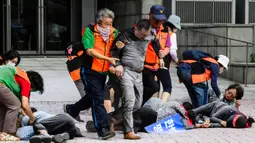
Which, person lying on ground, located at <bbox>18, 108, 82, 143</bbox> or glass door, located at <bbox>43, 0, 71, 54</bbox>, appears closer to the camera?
person lying on ground, located at <bbox>18, 108, 82, 143</bbox>

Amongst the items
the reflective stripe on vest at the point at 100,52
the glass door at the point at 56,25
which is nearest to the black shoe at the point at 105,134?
the reflective stripe on vest at the point at 100,52

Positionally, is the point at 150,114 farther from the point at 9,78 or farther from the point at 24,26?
the point at 24,26

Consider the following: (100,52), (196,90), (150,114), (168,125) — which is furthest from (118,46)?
(196,90)

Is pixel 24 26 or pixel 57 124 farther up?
pixel 24 26

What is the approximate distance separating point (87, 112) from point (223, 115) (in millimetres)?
2694

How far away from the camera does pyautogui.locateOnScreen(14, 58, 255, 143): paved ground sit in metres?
8.88

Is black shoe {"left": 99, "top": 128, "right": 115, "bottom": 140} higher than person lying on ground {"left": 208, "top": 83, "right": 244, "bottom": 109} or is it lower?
lower

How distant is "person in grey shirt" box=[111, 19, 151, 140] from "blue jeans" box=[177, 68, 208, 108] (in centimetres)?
203

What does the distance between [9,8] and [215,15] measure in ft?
24.5

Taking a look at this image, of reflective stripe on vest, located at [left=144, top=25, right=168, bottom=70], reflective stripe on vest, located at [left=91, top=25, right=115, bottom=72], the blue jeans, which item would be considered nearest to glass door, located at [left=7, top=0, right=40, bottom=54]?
the blue jeans

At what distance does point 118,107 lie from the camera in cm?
994

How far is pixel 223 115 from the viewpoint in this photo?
1011cm

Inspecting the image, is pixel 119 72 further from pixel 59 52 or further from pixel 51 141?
pixel 59 52

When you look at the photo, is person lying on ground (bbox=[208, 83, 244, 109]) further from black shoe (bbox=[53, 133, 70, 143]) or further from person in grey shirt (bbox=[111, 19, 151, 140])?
black shoe (bbox=[53, 133, 70, 143])
